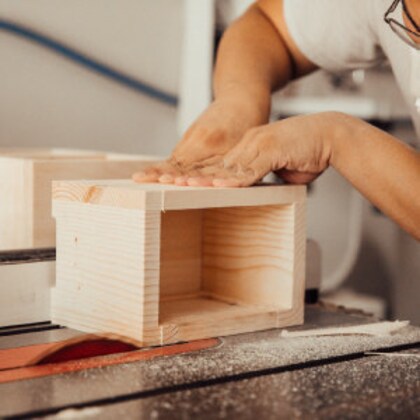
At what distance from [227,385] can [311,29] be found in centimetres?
84

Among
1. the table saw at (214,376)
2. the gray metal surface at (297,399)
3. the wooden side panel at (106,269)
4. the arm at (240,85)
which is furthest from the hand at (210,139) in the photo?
the gray metal surface at (297,399)

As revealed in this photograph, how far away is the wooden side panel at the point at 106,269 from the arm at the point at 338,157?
6.6 inches

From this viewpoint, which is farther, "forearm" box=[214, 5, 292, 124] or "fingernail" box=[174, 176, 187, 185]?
"forearm" box=[214, 5, 292, 124]

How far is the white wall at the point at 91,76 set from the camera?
6.27ft

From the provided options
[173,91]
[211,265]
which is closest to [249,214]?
[211,265]

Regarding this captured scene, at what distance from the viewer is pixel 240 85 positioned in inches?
54.8

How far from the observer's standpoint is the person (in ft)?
3.88

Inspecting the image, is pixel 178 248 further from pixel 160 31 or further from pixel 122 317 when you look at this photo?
pixel 160 31

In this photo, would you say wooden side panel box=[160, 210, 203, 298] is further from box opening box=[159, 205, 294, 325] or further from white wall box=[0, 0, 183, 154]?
white wall box=[0, 0, 183, 154]

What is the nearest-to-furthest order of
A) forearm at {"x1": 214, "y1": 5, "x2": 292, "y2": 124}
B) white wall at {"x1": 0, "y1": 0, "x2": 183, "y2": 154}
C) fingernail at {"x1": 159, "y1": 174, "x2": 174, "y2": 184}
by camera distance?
fingernail at {"x1": 159, "y1": 174, "x2": 174, "y2": 184} → forearm at {"x1": 214, "y1": 5, "x2": 292, "y2": 124} → white wall at {"x1": 0, "y1": 0, "x2": 183, "y2": 154}

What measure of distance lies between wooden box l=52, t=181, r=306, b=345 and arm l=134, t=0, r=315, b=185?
0.08 metres

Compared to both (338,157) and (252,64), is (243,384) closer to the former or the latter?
(338,157)

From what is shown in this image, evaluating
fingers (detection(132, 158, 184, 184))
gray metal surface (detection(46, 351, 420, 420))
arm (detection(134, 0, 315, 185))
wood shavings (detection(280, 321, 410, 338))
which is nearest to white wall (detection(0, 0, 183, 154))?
arm (detection(134, 0, 315, 185))

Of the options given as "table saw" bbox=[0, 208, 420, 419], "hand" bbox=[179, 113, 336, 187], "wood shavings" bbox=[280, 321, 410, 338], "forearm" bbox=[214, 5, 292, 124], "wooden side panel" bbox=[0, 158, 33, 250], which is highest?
"forearm" bbox=[214, 5, 292, 124]
